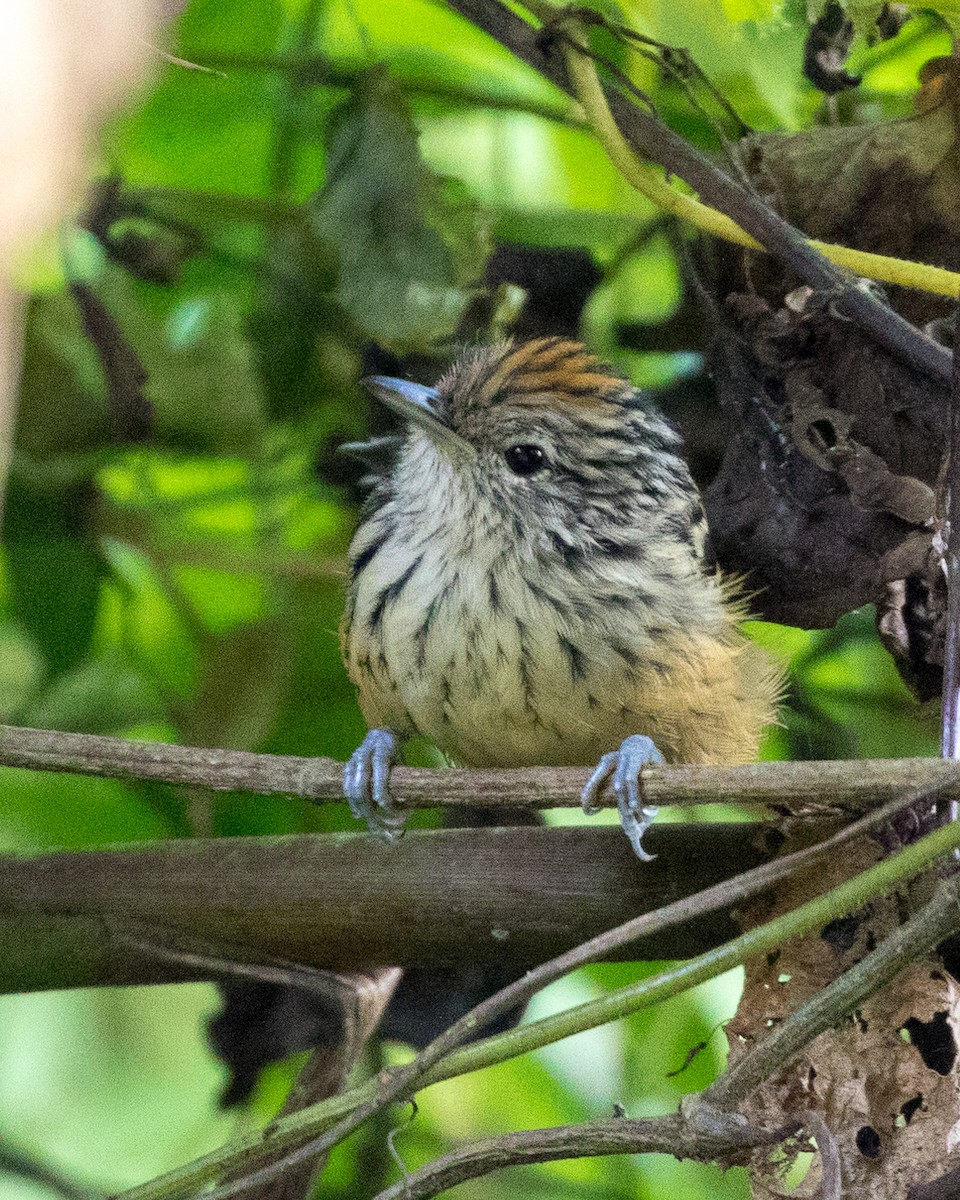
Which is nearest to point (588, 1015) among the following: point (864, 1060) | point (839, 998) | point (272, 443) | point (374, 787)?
point (839, 998)

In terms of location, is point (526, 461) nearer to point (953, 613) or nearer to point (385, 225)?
point (385, 225)

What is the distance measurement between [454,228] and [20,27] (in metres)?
1.89

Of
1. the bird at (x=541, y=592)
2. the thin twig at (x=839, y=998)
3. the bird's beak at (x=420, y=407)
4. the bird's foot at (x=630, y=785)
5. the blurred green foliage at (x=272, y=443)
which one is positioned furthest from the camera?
the blurred green foliage at (x=272, y=443)

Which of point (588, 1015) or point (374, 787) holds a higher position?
point (588, 1015)

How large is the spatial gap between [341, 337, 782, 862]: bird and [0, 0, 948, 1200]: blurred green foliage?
222mm

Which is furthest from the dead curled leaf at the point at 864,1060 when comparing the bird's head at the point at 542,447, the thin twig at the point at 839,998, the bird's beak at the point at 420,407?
the bird's beak at the point at 420,407

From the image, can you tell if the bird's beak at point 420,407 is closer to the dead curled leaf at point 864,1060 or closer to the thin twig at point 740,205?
the thin twig at point 740,205

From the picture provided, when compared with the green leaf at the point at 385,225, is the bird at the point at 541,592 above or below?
below

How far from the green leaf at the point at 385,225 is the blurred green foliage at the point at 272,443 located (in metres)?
0.04

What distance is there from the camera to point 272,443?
2699mm

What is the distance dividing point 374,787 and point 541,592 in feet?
1.26

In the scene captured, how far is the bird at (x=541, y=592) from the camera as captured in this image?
6.86ft

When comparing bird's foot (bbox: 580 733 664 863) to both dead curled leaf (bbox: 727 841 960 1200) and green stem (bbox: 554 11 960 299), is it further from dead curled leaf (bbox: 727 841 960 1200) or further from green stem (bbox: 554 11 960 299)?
green stem (bbox: 554 11 960 299)

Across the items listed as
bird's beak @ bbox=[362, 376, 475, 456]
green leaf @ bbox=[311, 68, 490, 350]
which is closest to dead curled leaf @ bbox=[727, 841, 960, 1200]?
bird's beak @ bbox=[362, 376, 475, 456]
